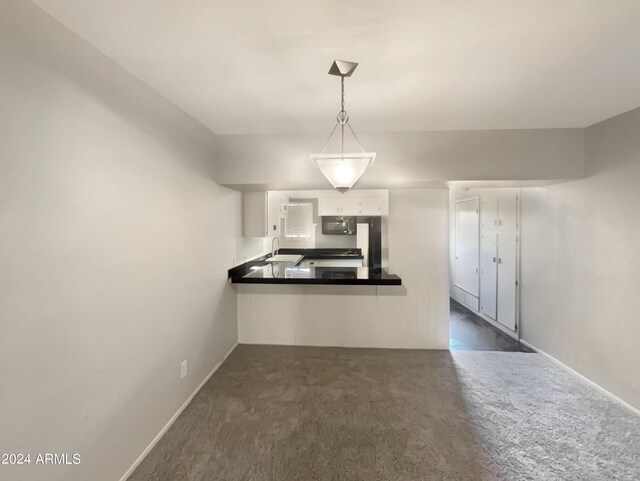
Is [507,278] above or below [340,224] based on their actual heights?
below

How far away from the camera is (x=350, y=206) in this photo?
376cm

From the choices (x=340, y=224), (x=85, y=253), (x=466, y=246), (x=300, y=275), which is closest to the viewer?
(x=85, y=253)

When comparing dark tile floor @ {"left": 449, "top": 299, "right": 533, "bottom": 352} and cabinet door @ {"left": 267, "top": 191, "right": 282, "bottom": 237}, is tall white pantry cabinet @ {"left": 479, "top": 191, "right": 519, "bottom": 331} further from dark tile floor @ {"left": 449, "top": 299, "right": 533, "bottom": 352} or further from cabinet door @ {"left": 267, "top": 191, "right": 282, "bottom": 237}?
cabinet door @ {"left": 267, "top": 191, "right": 282, "bottom": 237}

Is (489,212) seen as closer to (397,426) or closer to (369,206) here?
(369,206)

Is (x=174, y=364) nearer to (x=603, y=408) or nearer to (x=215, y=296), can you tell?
(x=215, y=296)

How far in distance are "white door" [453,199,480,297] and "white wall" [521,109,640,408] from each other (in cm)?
134

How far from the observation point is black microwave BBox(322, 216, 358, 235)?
4.70m

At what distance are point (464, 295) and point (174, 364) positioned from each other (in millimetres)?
4923

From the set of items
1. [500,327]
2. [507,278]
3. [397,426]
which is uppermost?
[507,278]

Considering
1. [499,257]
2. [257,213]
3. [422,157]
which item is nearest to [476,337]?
[499,257]

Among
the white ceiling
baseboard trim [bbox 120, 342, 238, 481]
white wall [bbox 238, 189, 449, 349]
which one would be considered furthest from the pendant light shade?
baseboard trim [bbox 120, 342, 238, 481]

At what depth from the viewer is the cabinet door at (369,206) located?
3643mm

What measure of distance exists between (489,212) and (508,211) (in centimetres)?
45

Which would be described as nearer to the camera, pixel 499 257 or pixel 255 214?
pixel 255 214
